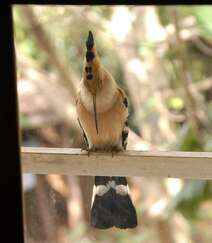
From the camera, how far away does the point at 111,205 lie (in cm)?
176

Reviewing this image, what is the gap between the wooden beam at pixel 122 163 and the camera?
1.36 meters

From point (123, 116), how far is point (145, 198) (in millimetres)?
1701

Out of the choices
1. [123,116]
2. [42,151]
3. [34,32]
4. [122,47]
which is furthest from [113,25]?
[42,151]

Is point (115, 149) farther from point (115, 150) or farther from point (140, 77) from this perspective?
point (140, 77)

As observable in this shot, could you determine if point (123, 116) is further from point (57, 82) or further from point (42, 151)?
point (57, 82)

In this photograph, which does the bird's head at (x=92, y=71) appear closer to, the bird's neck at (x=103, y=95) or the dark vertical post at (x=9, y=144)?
the bird's neck at (x=103, y=95)

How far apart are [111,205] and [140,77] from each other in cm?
169

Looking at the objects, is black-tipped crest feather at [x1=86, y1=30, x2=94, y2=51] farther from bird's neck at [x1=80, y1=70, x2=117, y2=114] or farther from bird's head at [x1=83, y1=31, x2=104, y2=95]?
bird's neck at [x1=80, y1=70, x2=117, y2=114]

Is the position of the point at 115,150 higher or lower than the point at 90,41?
lower

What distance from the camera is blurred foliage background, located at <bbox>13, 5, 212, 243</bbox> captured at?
10.2 feet

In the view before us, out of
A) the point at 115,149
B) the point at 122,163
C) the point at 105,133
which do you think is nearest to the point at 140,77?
the point at 105,133

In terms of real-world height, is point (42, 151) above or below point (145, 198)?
above

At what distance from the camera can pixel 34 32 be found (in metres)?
3.23

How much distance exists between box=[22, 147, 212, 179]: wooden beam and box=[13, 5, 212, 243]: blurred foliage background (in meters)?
1.54
